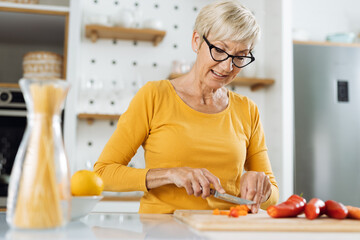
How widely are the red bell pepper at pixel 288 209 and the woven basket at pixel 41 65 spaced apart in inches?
75.9

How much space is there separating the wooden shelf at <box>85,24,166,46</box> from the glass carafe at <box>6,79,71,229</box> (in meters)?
2.30

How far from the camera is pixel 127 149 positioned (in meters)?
1.37

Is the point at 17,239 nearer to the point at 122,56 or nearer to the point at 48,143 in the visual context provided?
the point at 48,143

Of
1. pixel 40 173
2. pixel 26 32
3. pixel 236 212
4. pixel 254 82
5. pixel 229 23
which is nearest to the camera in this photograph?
pixel 40 173

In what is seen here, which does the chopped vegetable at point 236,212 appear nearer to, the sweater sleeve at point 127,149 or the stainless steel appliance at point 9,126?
the sweater sleeve at point 127,149

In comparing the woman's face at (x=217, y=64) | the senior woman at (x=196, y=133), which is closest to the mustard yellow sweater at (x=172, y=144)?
the senior woman at (x=196, y=133)

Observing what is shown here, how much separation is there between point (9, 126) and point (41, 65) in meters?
0.44

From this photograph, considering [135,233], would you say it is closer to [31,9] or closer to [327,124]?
[31,9]

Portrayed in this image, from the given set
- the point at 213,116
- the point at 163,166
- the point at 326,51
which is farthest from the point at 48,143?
the point at 326,51

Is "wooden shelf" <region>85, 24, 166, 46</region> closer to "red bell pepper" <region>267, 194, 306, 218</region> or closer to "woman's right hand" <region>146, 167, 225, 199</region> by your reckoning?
"woman's right hand" <region>146, 167, 225, 199</region>

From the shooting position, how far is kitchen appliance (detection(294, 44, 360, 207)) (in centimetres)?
304

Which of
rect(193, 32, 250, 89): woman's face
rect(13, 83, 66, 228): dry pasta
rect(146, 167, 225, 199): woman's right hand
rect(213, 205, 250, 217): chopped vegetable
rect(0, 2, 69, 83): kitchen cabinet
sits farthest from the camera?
rect(0, 2, 69, 83): kitchen cabinet

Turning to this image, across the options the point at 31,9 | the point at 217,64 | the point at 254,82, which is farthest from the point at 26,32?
the point at 217,64

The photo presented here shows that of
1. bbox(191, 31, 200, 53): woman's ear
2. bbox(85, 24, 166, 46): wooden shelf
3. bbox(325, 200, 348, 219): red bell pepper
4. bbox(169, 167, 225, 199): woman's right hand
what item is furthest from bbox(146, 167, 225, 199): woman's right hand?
bbox(85, 24, 166, 46): wooden shelf
